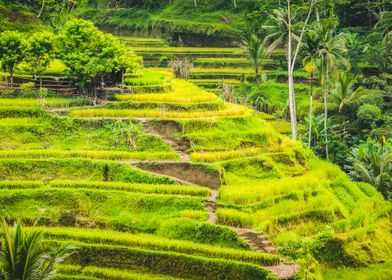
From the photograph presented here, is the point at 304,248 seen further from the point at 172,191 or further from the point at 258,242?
the point at 172,191

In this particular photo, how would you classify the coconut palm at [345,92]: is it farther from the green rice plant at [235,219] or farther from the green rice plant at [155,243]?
the green rice plant at [155,243]

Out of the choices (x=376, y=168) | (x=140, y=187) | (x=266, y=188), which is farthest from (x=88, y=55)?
(x=376, y=168)

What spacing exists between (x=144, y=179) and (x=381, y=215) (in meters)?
7.84

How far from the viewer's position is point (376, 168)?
23.8 metres

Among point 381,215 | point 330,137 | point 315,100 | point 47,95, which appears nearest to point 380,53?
point 315,100

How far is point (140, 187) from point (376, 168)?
11.2 metres

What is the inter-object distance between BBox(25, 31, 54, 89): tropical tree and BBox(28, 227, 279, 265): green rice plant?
A: 9.09 meters

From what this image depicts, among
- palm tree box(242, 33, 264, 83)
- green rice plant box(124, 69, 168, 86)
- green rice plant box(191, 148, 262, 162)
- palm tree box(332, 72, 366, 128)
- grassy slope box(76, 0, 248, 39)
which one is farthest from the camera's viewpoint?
grassy slope box(76, 0, 248, 39)

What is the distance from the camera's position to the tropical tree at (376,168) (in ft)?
77.4

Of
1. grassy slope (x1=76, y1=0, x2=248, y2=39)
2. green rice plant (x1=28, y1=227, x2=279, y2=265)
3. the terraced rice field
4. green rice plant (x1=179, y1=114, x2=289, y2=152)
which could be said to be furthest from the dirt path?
grassy slope (x1=76, y1=0, x2=248, y2=39)

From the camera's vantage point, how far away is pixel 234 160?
18.9 metres

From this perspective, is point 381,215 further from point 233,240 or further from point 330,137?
point 330,137

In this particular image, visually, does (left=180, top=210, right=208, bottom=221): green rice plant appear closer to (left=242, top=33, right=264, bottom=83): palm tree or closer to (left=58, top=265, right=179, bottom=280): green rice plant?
(left=58, top=265, right=179, bottom=280): green rice plant

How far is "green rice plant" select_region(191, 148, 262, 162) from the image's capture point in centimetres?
1867
